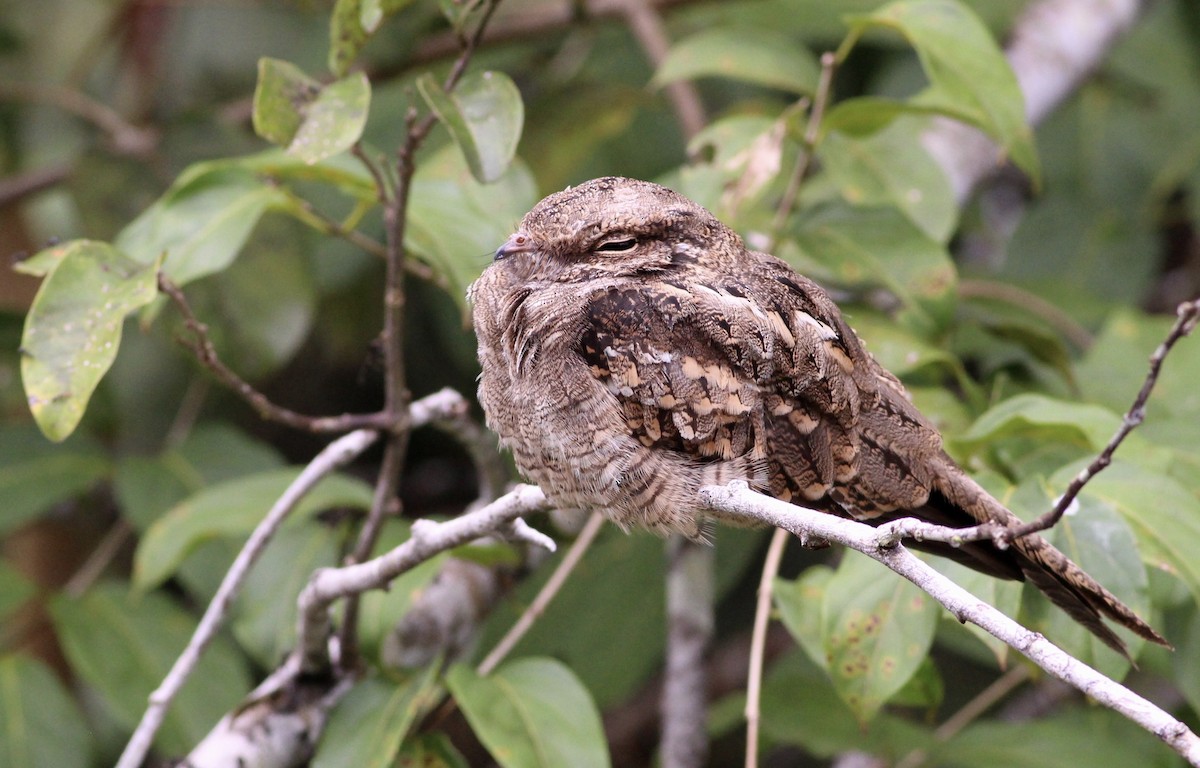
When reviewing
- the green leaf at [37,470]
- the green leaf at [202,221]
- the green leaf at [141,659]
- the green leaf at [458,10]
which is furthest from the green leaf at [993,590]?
the green leaf at [37,470]

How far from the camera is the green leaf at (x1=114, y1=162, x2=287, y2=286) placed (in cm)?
216

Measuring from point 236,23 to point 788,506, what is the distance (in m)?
3.13

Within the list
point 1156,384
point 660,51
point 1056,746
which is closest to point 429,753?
point 1056,746

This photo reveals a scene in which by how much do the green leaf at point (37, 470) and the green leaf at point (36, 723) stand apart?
0.37m

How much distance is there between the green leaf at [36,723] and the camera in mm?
2516

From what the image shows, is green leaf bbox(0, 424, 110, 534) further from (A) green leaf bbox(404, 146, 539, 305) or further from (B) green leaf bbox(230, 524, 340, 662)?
(A) green leaf bbox(404, 146, 539, 305)

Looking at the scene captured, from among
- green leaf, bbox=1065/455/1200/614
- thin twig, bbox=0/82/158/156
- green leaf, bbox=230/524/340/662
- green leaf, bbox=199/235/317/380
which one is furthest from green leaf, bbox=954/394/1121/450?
thin twig, bbox=0/82/158/156

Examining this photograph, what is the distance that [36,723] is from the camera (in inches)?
100

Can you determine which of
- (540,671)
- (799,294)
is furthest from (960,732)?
(799,294)

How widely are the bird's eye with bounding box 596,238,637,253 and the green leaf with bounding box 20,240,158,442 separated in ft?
2.42

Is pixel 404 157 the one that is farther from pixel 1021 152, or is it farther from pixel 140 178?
pixel 140 178

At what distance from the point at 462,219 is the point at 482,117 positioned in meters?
0.47

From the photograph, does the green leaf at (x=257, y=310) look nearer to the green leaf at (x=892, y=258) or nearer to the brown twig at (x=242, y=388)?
the brown twig at (x=242, y=388)

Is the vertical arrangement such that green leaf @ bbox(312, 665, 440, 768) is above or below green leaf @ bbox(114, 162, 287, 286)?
below
